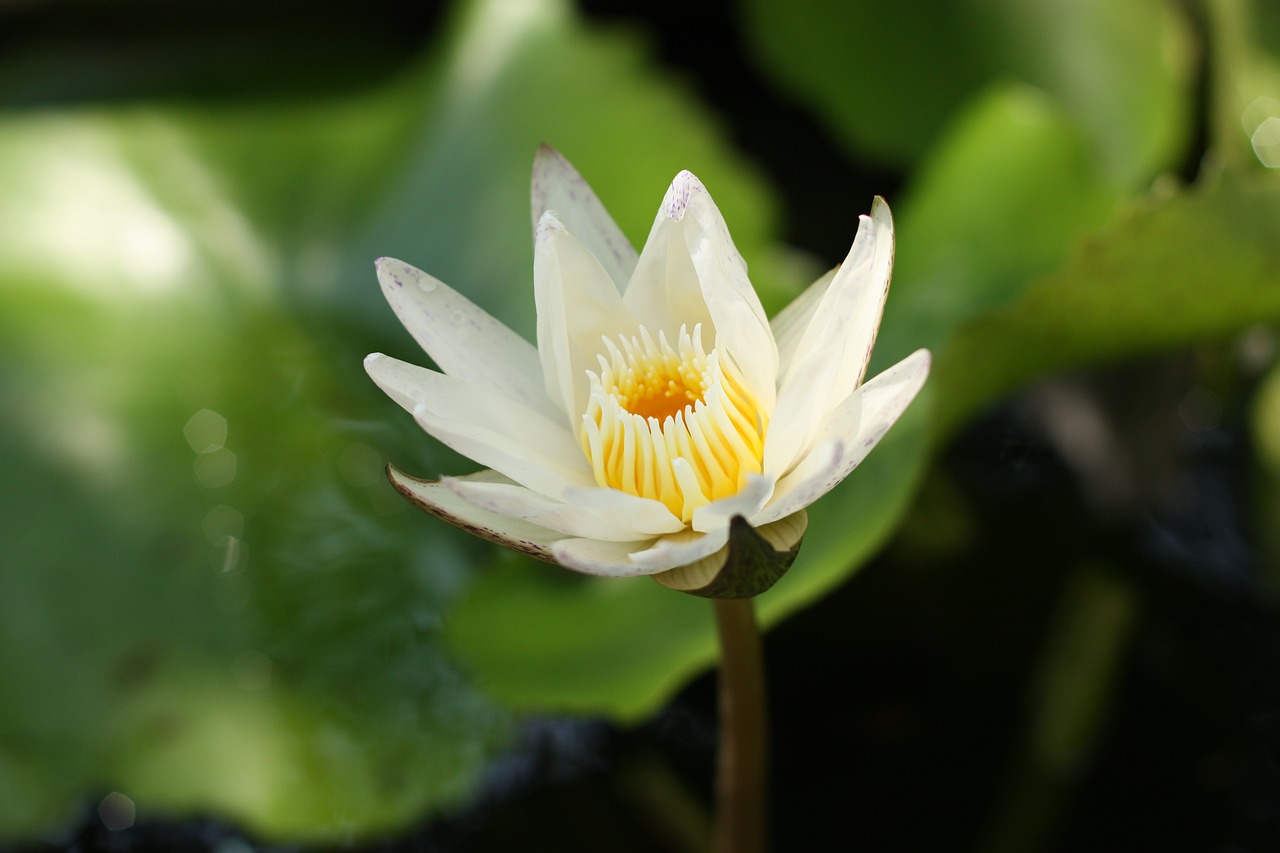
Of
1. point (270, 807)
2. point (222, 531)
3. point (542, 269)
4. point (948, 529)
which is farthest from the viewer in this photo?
point (948, 529)

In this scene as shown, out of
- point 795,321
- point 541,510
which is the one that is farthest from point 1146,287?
point 541,510

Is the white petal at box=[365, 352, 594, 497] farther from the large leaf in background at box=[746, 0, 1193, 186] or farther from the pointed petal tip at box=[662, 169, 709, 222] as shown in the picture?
the large leaf in background at box=[746, 0, 1193, 186]

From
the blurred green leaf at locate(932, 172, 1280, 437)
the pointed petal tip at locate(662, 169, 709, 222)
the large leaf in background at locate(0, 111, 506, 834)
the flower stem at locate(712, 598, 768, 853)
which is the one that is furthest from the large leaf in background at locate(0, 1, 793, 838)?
the pointed petal tip at locate(662, 169, 709, 222)

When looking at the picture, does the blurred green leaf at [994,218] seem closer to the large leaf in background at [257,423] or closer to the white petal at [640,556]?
the large leaf in background at [257,423]

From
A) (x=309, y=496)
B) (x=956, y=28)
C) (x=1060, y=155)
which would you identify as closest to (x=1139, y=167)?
(x=1060, y=155)

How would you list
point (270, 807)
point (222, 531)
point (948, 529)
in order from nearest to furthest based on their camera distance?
point (270, 807) → point (222, 531) → point (948, 529)

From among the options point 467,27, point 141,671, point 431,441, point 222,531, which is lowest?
point 141,671

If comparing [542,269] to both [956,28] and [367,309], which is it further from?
[956,28]
